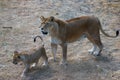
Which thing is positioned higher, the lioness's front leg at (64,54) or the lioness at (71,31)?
the lioness at (71,31)

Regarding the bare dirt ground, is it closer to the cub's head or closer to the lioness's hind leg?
the lioness's hind leg

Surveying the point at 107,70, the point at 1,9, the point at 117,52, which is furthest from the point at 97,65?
the point at 1,9

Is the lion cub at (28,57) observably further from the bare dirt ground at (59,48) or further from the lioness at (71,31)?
the lioness at (71,31)

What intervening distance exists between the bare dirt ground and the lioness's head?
29.6 inches

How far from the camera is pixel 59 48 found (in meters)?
7.46

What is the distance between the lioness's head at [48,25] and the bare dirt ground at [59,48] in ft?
2.47

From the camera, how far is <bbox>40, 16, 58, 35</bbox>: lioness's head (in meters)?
6.28

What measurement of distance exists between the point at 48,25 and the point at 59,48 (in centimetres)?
123

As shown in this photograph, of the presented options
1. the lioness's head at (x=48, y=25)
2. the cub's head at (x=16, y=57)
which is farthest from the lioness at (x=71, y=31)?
the cub's head at (x=16, y=57)

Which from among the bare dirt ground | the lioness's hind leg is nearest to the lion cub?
the bare dirt ground

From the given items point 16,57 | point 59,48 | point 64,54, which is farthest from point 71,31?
point 16,57

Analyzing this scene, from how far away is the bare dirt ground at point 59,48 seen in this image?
6574 mm

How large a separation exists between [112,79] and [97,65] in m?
0.51

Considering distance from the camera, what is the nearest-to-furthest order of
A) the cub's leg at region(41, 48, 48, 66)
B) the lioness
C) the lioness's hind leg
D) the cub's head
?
the cub's head → the lioness → the cub's leg at region(41, 48, 48, 66) → the lioness's hind leg
